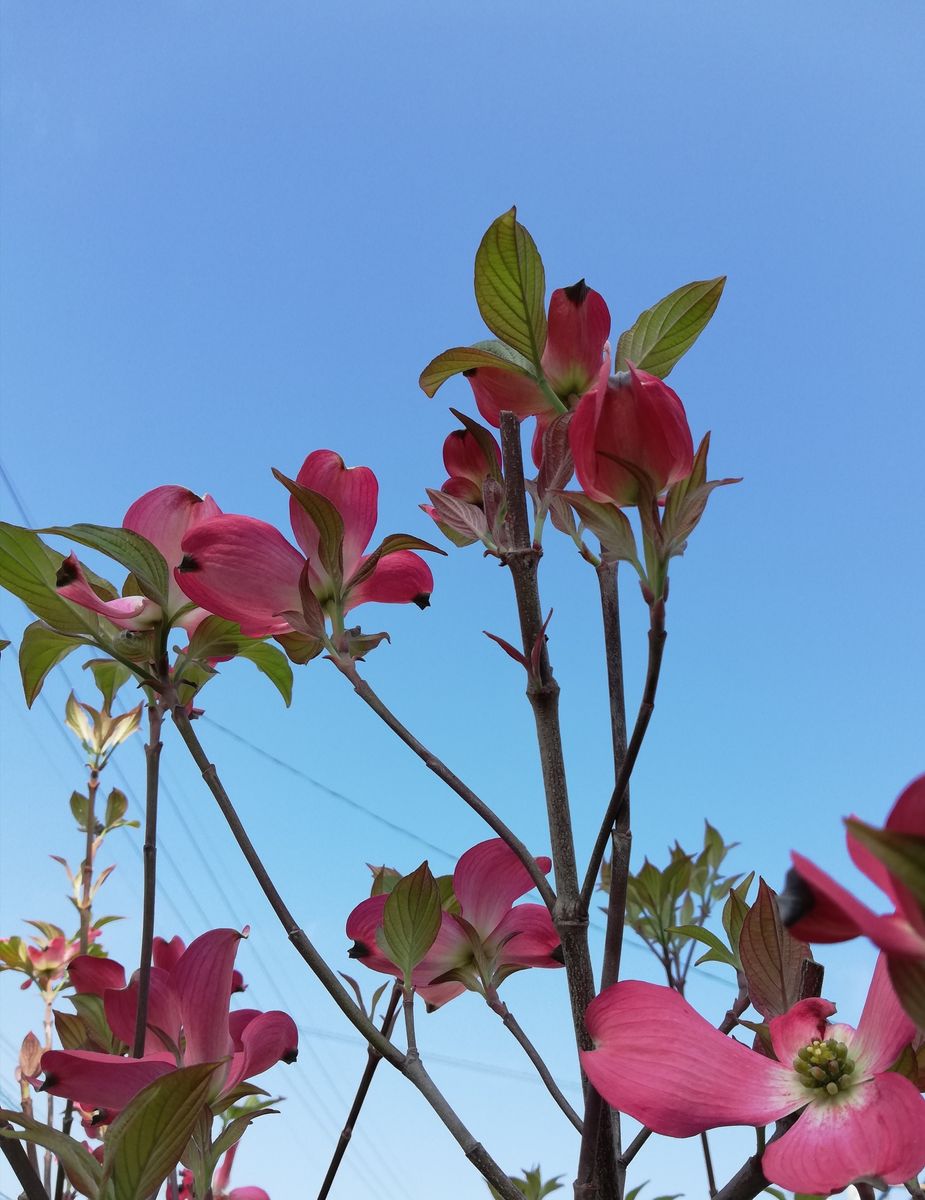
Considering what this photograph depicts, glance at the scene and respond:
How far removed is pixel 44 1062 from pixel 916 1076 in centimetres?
39

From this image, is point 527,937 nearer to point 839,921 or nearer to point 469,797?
point 469,797

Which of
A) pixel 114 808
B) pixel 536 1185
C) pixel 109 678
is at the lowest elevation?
pixel 536 1185

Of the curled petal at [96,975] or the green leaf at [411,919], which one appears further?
the curled petal at [96,975]

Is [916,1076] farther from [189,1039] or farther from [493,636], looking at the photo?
[189,1039]

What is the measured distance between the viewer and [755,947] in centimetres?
39

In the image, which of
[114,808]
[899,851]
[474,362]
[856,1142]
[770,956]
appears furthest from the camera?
[114,808]

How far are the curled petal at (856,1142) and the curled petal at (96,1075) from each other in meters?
0.31

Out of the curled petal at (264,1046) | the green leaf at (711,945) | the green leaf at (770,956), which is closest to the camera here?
the green leaf at (770,956)

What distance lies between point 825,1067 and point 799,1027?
2 cm

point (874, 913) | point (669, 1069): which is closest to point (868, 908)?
point (874, 913)

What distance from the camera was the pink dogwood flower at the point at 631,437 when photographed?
1.18 feet

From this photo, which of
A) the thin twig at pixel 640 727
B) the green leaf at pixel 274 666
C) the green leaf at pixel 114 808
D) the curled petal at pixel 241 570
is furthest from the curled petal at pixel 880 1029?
the green leaf at pixel 114 808

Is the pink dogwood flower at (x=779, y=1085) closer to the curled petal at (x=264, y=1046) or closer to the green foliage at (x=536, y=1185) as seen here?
the curled petal at (x=264, y=1046)

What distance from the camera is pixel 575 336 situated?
1.66 feet
